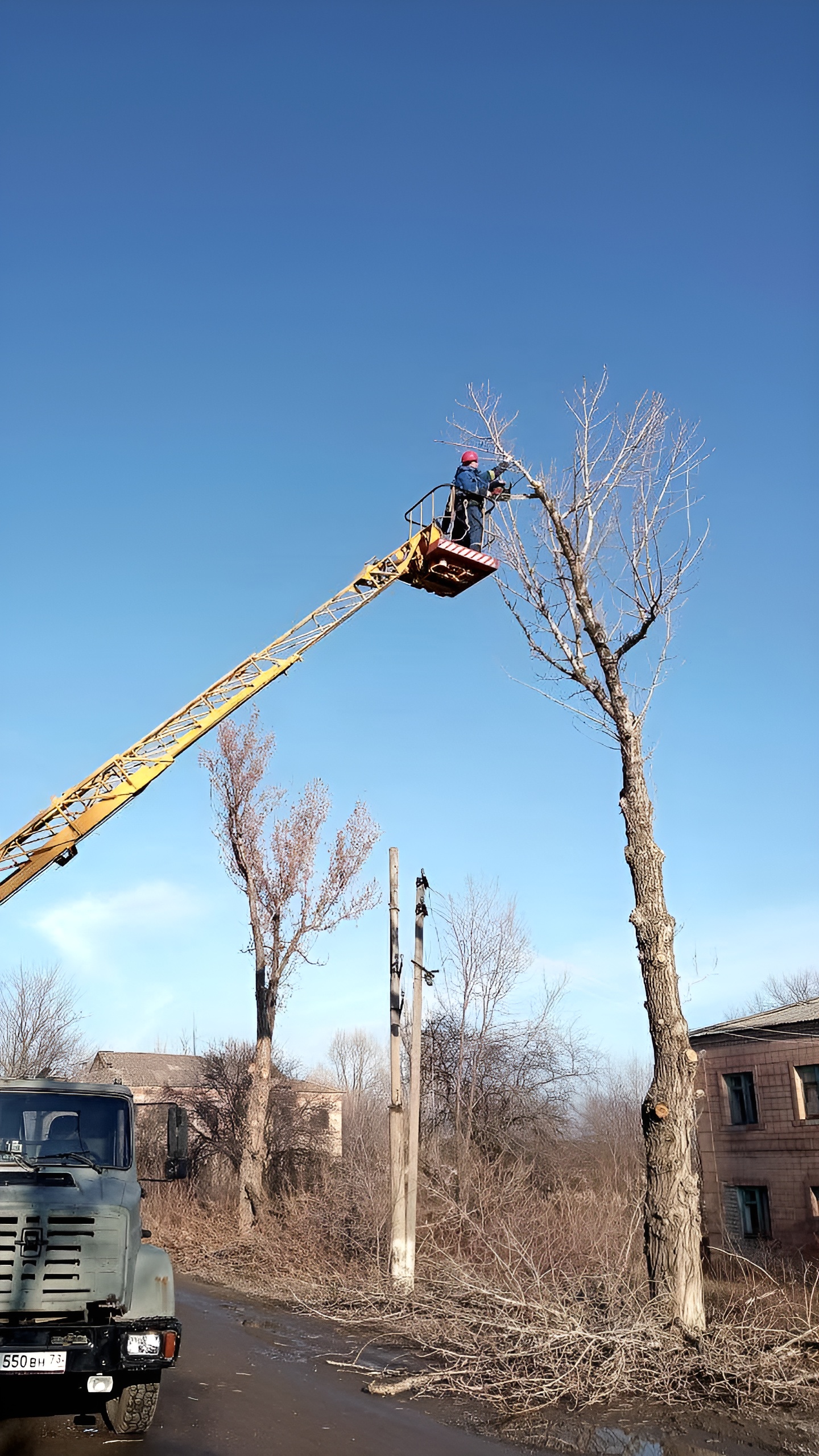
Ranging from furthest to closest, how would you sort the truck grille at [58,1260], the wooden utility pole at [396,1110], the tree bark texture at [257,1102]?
the tree bark texture at [257,1102]
the wooden utility pole at [396,1110]
the truck grille at [58,1260]

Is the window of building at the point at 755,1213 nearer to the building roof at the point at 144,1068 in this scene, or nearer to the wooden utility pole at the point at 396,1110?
the wooden utility pole at the point at 396,1110

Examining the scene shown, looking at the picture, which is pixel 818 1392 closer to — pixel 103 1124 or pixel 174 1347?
pixel 174 1347

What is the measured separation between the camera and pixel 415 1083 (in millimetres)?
14766

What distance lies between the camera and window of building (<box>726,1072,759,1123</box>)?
26.1m

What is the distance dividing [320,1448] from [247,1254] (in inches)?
541

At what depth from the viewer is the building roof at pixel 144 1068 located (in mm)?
50500

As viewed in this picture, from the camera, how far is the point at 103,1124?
25.2ft

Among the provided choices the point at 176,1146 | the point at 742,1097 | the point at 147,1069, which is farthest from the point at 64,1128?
the point at 147,1069

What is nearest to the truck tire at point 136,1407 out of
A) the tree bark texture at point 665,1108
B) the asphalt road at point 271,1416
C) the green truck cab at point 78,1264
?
the green truck cab at point 78,1264

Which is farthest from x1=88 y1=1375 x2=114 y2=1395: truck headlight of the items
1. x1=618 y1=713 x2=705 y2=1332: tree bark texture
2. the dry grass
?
x1=618 y1=713 x2=705 y2=1332: tree bark texture

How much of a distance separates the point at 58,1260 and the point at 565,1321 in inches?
188

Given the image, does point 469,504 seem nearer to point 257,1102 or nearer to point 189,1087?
point 257,1102

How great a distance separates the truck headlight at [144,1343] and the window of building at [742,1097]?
75.4ft

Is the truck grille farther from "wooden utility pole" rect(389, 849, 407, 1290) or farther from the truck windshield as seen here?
"wooden utility pole" rect(389, 849, 407, 1290)
